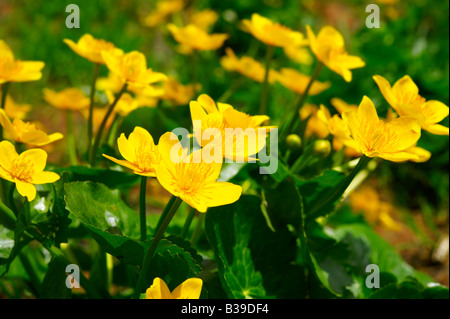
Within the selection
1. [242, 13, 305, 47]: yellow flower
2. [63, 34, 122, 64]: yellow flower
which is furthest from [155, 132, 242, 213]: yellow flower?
[242, 13, 305, 47]: yellow flower

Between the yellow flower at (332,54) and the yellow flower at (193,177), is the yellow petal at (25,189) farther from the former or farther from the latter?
the yellow flower at (332,54)

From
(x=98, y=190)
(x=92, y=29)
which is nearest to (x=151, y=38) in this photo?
(x=92, y=29)

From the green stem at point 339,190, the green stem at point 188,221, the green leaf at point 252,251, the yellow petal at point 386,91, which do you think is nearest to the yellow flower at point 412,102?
the yellow petal at point 386,91

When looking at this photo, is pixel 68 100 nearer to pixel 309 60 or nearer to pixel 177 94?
pixel 177 94

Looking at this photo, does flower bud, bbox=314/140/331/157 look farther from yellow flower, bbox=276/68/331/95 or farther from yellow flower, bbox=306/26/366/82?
yellow flower, bbox=276/68/331/95

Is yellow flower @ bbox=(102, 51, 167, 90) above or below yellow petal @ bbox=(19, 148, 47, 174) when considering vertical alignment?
above

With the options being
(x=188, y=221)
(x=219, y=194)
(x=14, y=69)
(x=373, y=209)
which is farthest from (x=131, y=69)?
(x=373, y=209)
